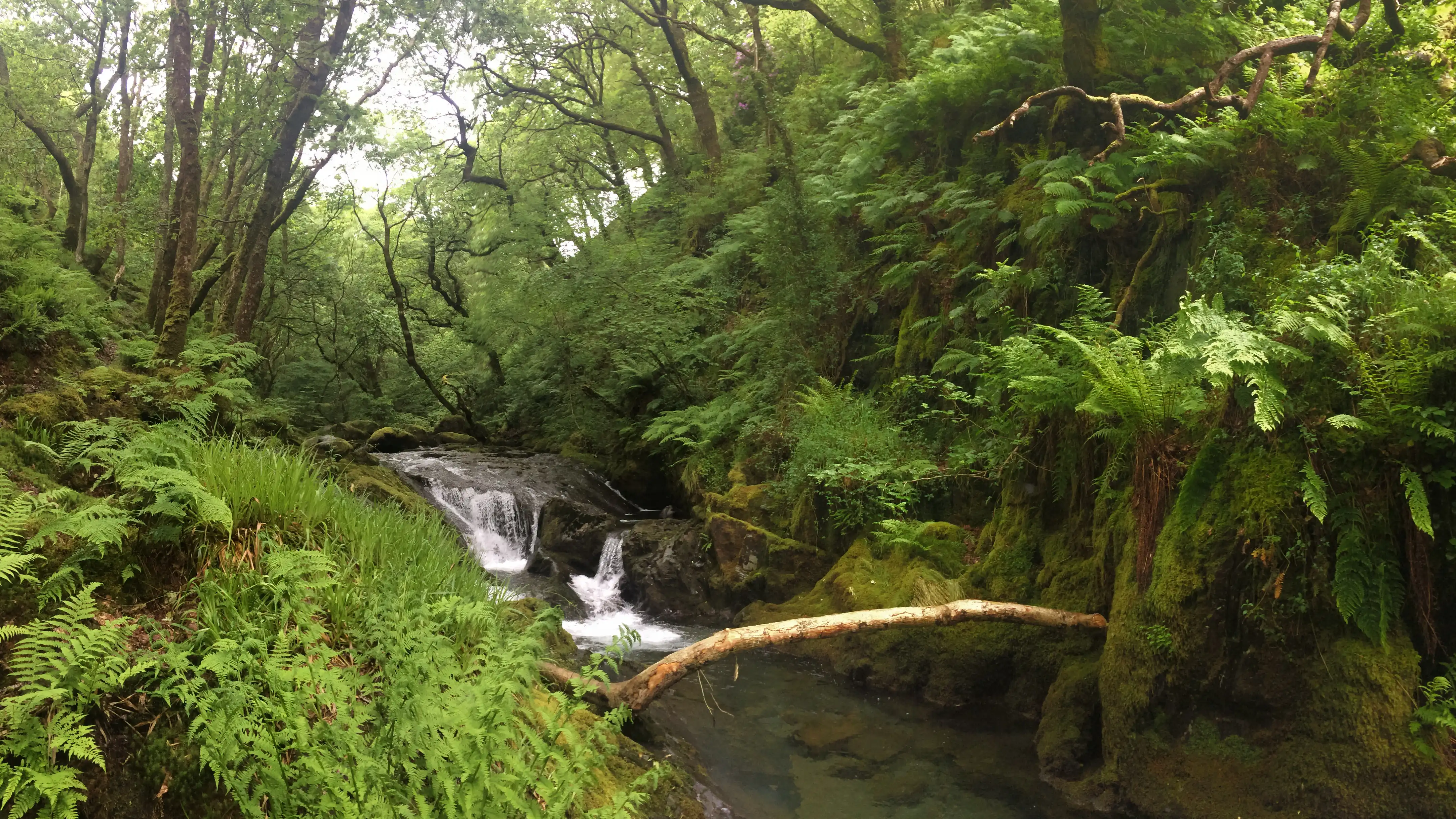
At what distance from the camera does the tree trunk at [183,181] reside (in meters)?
9.35

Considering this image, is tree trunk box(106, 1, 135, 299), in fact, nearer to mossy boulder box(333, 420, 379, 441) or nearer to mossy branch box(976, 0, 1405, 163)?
mossy boulder box(333, 420, 379, 441)

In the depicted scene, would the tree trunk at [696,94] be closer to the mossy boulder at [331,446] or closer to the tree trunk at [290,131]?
the tree trunk at [290,131]

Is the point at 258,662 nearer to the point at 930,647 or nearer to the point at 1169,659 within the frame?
the point at 1169,659

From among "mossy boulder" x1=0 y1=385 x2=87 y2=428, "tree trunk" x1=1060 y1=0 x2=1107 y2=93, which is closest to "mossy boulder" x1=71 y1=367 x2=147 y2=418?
"mossy boulder" x1=0 y1=385 x2=87 y2=428

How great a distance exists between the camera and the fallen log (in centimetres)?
527

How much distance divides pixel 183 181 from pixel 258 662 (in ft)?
30.6

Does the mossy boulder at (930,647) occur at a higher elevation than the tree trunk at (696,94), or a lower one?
lower

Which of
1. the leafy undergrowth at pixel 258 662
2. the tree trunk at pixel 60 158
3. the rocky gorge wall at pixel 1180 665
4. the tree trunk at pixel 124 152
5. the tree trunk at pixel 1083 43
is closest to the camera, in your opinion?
the leafy undergrowth at pixel 258 662

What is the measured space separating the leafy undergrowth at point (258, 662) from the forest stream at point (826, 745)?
3.85ft

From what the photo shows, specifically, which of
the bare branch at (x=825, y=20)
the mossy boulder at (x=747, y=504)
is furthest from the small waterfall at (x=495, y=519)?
the bare branch at (x=825, y=20)

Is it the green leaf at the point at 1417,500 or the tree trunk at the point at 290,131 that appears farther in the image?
the tree trunk at the point at 290,131

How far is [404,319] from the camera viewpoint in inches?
787

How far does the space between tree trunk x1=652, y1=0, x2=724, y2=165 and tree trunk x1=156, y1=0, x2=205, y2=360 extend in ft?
35.0

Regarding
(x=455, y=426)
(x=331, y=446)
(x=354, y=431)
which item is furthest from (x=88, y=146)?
(x=455, y=426)
